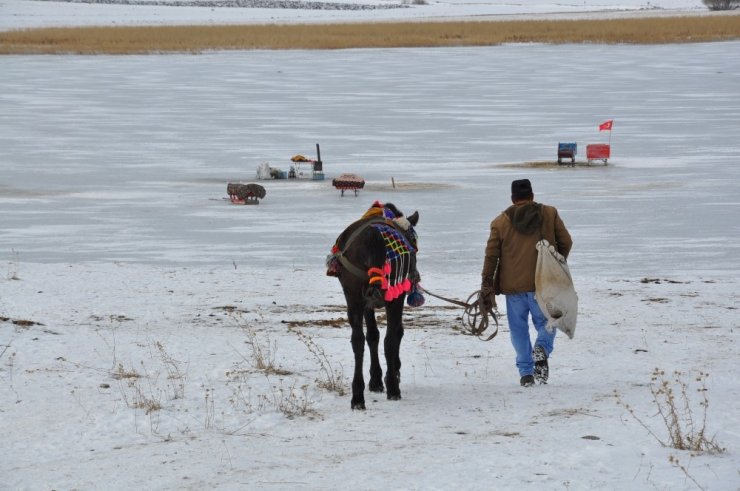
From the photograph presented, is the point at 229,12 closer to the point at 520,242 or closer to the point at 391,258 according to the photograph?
the point at 520,242

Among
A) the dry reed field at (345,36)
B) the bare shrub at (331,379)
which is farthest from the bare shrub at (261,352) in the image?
the dry reed field at (345,36)

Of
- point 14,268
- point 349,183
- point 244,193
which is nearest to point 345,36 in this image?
point 349,183

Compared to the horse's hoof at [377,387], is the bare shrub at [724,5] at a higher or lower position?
higher

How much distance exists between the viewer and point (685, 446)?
21.9 ft

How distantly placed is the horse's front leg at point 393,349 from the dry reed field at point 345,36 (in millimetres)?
59201

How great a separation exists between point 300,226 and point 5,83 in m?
31.0

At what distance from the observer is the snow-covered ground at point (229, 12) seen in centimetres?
10944

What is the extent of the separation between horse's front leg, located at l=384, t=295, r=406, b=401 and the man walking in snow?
753 mm

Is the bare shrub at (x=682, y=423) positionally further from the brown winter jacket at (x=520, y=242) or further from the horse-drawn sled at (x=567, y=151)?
the horse-drawn sled at (x=567, y=151)

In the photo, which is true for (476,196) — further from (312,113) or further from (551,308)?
(312,113)

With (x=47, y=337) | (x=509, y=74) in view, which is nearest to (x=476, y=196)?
(x=47, y=337)

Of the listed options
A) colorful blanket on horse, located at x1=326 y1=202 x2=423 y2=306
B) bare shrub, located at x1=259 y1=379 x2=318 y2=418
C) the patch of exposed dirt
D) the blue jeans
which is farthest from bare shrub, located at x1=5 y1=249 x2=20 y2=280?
the blue jeans

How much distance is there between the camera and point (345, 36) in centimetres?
8038

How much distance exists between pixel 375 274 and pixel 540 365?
1.56 meters
